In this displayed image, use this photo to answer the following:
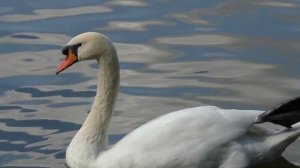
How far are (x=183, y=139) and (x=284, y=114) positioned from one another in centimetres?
71

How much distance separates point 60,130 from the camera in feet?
31.1

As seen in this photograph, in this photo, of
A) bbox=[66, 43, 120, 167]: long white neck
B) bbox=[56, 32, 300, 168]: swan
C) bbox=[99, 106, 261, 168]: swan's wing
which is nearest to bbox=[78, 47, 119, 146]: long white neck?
bbox=[66, 43, 120, 167]: long white neck

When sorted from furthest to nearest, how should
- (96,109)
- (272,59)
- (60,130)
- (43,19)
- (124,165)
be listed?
(43,19) < (272,59) < (60,130) < (96,109) < (124,165)

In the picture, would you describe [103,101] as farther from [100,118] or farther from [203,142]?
[203,142]

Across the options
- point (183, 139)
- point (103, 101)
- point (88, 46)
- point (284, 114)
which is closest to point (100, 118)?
point (103, 101)

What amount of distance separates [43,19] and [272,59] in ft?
8.43

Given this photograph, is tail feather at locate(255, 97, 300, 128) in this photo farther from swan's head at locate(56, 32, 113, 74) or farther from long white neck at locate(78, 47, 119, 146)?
swan's head at locate(56, 32, 113, 74)

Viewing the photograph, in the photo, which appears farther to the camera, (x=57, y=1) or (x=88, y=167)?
(x=57, y=1)

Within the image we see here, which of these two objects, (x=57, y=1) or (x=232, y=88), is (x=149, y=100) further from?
(x=57, y=1)

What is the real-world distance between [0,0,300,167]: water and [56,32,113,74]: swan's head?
78 centimetres

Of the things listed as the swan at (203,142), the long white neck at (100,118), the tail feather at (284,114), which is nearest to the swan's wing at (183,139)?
the swan at (203,142)

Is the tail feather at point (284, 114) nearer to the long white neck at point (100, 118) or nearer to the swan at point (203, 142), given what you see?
the swan at point (203, 142)

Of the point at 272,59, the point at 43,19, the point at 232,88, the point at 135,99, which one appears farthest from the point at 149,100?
the point at 43,19

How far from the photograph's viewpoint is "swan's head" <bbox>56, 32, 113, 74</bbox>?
875 cm
